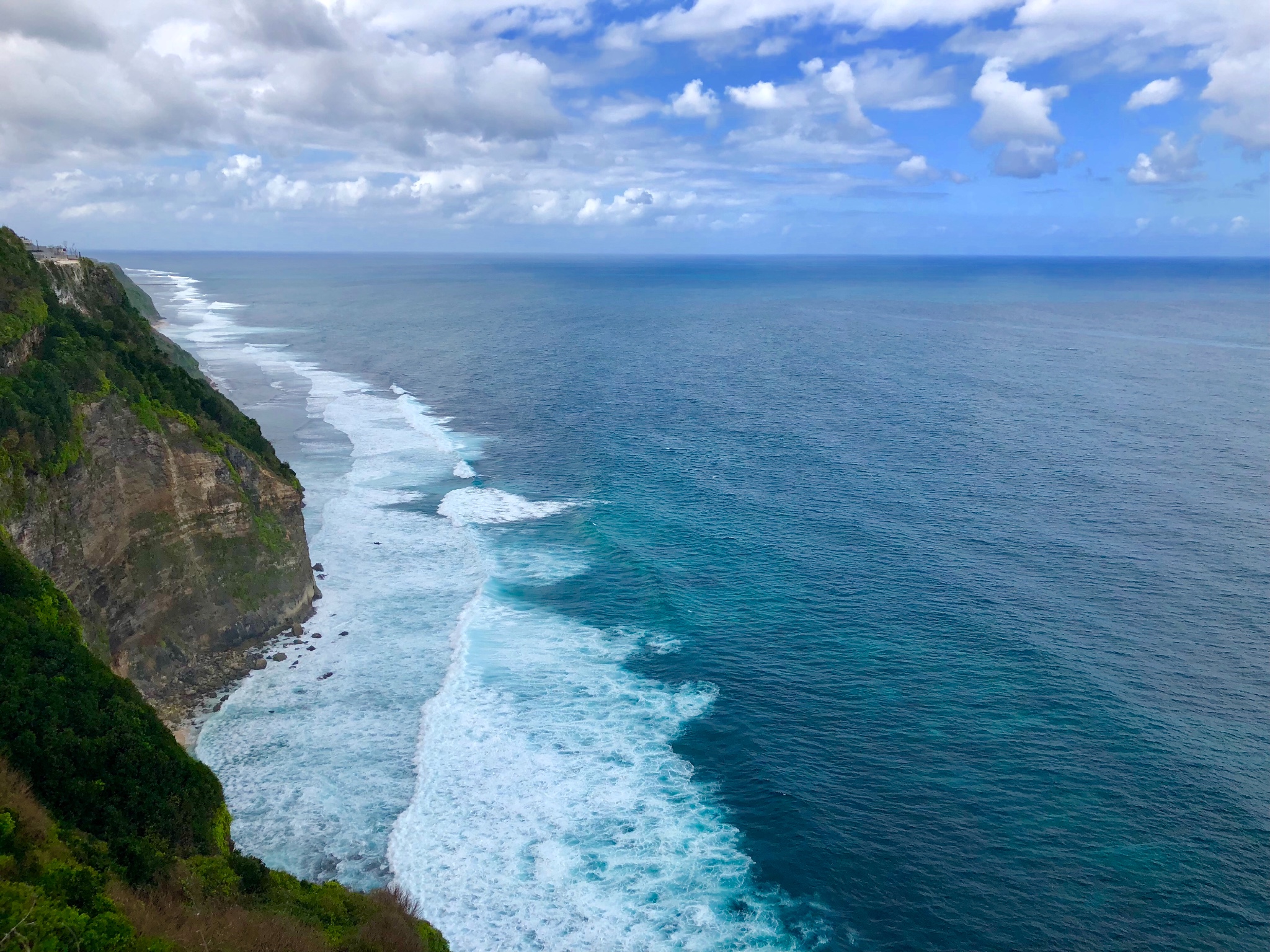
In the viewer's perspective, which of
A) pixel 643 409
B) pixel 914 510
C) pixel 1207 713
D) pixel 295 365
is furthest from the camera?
pixel 295 365

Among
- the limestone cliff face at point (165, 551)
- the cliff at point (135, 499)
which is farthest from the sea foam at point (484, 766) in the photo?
the cliff at point (135, 499)

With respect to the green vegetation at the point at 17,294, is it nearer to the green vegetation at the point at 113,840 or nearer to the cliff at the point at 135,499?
the cliff at the point at 135,499

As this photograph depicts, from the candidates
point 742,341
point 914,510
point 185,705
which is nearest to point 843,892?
point 185,705

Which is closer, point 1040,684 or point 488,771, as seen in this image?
point 488,771

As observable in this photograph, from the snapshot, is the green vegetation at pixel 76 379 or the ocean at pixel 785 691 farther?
the green vegetation at pixel 76 379

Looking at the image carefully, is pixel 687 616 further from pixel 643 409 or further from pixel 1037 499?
pixel 643 409

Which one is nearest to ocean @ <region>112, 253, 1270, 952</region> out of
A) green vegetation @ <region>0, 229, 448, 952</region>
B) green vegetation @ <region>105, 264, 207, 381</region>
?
green vegetation @ <region>0, 229, 448, 952</region>

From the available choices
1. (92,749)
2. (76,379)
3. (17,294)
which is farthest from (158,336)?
(92,749)

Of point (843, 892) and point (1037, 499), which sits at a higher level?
point (1037, 499)
